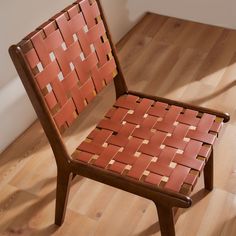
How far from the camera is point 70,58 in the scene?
4.15ft

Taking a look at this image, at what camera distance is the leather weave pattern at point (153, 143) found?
1.23 metres

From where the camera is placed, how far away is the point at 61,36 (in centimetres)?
122

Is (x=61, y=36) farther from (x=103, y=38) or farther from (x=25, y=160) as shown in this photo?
(x=25, y=160)

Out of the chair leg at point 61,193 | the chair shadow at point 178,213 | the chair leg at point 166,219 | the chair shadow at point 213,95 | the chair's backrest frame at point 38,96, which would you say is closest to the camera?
the chair's backrest frame at point 38,96

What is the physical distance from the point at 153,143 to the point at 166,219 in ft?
0.84

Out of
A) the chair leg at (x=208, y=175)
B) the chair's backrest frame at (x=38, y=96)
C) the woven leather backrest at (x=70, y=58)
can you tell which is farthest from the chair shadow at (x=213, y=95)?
the chair's backrest frame at (x=38, y=96)

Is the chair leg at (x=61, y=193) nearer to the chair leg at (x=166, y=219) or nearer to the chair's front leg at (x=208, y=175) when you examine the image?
the chair leg at (x=166, y=219)

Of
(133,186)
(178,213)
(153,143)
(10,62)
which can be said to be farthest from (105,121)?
(10,62)

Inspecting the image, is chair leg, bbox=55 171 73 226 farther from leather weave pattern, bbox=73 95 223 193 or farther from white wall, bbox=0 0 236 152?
white wall, bbox=0 0 236 152

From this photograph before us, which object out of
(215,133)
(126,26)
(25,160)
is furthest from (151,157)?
(126,26)

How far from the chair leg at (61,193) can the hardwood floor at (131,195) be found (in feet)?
0.20

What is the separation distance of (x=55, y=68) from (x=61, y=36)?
104 millimetres

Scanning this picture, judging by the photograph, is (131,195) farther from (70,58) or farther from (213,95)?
(213,95)

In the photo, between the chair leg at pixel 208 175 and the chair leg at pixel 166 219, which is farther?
the chair leg at pixel 208 175
